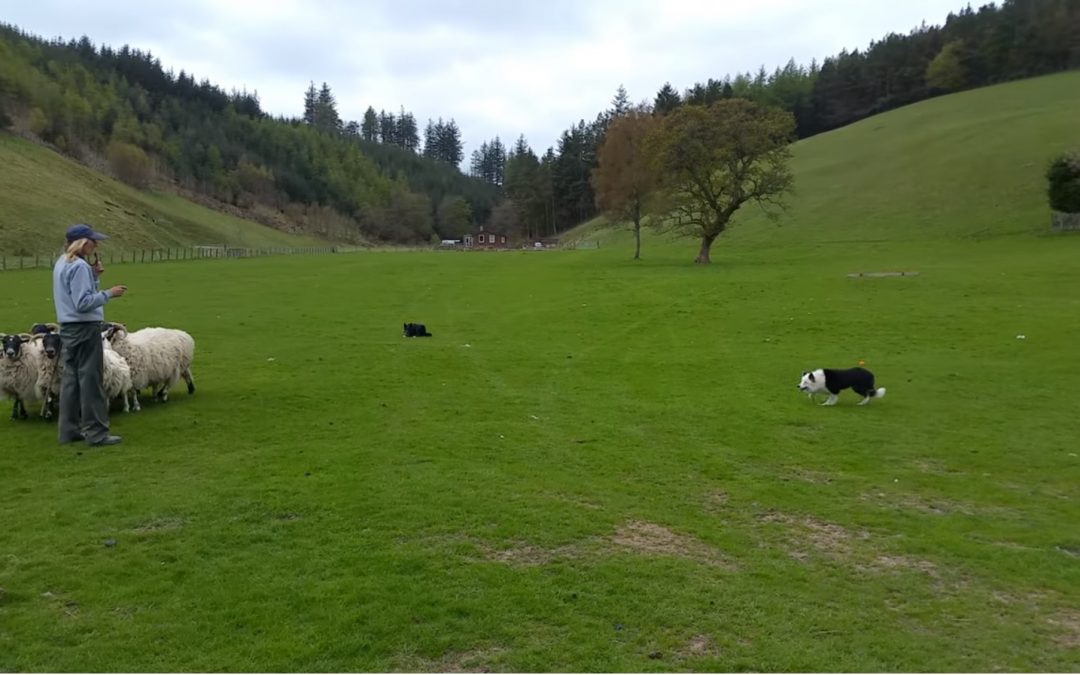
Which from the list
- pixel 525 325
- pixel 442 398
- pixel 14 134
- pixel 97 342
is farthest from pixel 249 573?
pixel 14 134

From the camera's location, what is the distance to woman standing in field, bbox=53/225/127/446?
1152cm

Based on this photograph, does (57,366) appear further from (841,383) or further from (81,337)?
(841,383)

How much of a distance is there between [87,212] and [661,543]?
110 m

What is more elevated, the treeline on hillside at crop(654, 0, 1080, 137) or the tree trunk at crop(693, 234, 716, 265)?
the treeline on hillside at crop(654, 0, 1080, 137)

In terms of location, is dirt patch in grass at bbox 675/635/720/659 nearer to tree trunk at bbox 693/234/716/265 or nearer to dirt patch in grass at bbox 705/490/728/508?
dirt patch in grass at bbox 705/490/728/508

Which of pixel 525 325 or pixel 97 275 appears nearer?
pixel 97 275

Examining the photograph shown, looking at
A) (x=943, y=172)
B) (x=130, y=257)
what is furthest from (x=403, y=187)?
(x=943, y=172)

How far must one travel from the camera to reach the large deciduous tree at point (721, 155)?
55688 millimetres

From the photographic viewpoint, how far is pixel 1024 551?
8.32 metres

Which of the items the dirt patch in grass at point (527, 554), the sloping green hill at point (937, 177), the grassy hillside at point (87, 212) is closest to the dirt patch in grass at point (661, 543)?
the dirt patch in grass at point (527, 554)

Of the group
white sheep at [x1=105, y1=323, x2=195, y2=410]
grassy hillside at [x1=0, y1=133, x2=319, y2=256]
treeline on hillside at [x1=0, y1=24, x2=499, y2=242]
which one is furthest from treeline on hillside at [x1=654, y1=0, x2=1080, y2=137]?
white sheep at [x1=105, y1=323, x2=195, y2=410]

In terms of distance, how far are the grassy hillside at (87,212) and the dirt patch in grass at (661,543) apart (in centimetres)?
8496

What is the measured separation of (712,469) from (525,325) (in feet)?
62.3

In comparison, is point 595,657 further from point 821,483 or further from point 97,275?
point 97,275
